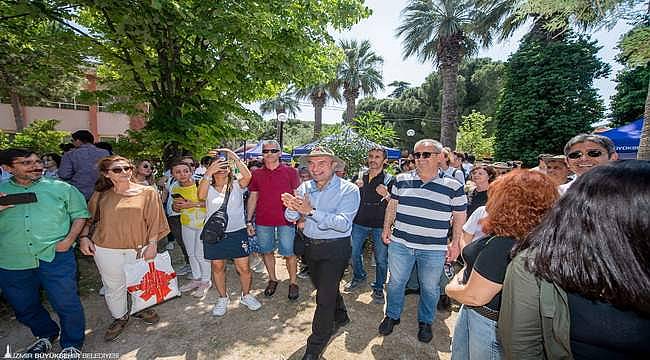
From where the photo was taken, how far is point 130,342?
3.16 metres

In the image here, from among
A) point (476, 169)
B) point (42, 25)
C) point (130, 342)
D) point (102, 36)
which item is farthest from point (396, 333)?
point (42, 25)

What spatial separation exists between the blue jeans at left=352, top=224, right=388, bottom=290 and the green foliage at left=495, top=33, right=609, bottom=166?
1535cm

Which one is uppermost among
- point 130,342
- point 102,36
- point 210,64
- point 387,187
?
point 102,36

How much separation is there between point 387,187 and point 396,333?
6.21 feet

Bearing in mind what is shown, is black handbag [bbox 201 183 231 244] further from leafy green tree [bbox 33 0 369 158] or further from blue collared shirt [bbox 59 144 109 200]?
blue collared shirt [bbox 59 144 109 200]

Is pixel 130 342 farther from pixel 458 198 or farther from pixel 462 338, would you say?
pixel 458 198

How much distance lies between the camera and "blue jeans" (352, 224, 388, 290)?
4.24m

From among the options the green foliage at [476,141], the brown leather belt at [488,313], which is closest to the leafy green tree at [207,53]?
the brown leather belt at [488,313]

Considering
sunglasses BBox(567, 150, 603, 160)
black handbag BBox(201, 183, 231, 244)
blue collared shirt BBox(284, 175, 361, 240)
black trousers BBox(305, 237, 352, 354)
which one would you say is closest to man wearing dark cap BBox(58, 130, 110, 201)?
black handbag BBox(201, 183, 231, 244)

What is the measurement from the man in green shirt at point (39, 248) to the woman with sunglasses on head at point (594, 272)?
3613mm

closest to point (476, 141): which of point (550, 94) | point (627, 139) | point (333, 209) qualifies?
point (550, 94)

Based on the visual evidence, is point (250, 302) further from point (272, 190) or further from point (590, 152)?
point (590, 152)

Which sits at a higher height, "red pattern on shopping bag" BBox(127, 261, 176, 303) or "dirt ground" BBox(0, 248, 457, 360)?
"red pattern on shopping bag" BBox(127, 261, 176, 303)

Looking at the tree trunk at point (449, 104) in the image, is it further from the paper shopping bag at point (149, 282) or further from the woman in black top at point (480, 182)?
the paper shopping bag at point (149, 282)
